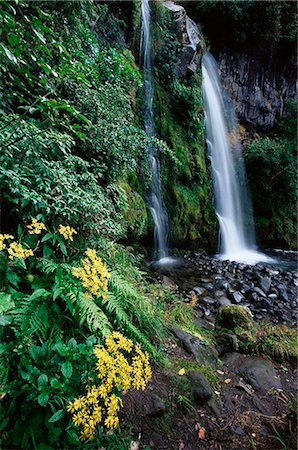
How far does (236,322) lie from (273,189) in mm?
8037

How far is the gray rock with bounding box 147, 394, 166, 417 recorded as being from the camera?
1.76 metres

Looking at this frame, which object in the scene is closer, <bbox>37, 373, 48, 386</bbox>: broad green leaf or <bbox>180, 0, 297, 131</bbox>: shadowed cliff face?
<bbox>37, 373, 48, 386</bbox>: broad green leaf

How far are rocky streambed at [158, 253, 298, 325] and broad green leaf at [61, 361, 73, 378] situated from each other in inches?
122

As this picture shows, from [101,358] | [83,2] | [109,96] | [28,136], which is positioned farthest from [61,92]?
[101,358]

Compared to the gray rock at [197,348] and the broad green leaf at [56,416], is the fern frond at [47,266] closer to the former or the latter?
the broad green leaf at [56,416]

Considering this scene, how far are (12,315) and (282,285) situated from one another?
19.9 ft

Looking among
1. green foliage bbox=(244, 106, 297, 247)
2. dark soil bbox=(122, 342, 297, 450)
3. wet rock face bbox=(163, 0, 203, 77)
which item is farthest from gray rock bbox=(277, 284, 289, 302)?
wet rock face bbox=(163, 0, 203, 77)

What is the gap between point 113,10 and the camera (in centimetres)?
568

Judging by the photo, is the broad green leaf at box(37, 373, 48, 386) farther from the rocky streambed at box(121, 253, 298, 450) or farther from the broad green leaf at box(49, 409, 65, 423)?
the rocky streambed at box(121, 253, 298, 450)

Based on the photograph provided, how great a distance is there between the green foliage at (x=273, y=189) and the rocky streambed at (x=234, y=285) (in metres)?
2.67

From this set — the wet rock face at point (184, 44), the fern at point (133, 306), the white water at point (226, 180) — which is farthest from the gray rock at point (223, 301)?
the wet rock face at point (184, 44)

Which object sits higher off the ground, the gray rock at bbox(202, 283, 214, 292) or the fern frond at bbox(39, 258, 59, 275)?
the fern frond at bbox(39, 258, 59, 275)

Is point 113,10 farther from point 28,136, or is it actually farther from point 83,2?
point 28,136

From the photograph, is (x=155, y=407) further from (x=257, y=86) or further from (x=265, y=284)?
(x=257, y=86)
